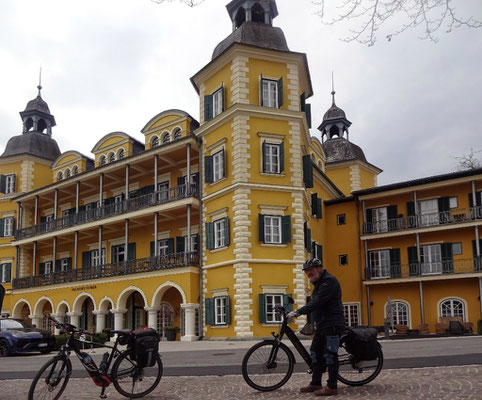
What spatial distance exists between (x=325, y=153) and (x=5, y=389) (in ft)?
124

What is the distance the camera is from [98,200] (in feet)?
120

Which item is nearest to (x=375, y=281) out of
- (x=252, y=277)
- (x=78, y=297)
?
(x=252, y=277)

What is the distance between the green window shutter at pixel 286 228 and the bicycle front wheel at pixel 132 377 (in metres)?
18.4

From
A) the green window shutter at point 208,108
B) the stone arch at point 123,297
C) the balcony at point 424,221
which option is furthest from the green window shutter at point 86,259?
the balcony at point 424,221

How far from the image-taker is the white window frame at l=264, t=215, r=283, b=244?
85.1 ft

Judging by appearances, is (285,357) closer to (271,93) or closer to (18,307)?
(271,93)

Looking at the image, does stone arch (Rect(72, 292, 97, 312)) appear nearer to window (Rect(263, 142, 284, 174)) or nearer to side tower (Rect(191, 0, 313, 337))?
side tower (Rect(191, 0, 313, 337))

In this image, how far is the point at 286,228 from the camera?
26016mm

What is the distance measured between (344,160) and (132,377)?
37136mm

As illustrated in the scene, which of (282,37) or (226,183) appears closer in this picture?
(226,183)

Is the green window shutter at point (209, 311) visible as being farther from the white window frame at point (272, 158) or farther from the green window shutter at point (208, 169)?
the white window frame at point (272, 158)

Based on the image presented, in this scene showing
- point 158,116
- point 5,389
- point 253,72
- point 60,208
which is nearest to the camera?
point 5,389

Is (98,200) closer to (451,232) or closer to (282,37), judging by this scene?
(282,37)

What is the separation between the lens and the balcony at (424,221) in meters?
29.5
